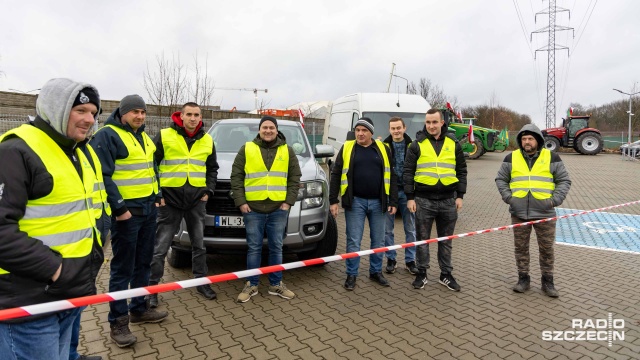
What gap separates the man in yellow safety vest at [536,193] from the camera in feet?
14.5

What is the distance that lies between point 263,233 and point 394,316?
4.91 feet

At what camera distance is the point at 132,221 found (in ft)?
10.6

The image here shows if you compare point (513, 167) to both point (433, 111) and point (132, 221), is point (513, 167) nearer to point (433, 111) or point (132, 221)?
point (433, 111)

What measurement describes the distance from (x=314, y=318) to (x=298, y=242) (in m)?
0.90

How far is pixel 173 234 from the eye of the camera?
13.1ft

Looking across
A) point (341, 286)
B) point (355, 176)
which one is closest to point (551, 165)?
point (355, 176)

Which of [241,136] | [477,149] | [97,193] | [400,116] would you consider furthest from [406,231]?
[477,149]

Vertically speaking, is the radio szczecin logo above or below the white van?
below

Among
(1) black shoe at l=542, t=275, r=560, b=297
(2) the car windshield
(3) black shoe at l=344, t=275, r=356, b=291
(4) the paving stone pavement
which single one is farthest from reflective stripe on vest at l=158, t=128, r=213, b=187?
(1) black shoe at l=542, t=275, r=560, b=297

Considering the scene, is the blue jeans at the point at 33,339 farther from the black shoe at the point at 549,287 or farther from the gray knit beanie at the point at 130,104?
the black shoe at the point at 549,287

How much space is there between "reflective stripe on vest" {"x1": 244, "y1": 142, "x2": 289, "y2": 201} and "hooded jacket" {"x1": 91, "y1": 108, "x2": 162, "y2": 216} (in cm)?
100

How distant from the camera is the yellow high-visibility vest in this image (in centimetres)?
173

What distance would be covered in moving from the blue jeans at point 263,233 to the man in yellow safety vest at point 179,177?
1.65 feet

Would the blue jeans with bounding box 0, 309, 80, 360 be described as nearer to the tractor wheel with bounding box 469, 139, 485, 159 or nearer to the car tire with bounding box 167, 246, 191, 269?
the car tire with bounding box 167, 246, 191, 269
